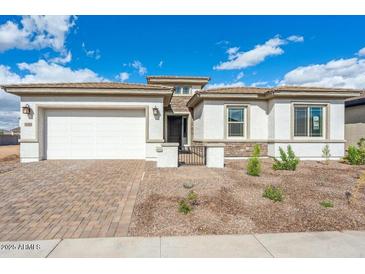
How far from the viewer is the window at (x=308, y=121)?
11.5 metres

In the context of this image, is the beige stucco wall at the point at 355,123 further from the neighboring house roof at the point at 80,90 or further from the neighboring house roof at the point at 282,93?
the neighboring house roof at the point at 80,90

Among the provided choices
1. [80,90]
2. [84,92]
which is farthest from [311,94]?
[80,90]

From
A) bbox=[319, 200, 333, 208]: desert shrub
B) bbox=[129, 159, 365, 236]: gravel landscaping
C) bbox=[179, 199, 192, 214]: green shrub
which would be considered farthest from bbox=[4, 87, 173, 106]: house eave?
bbox=[319, 200, 333, 208]: desert shrub

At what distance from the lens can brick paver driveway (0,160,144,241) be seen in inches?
145

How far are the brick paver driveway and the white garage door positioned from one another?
2327 mm

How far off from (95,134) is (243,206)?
8755mm

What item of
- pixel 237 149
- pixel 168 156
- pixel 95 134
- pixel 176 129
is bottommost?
pixel 168 156

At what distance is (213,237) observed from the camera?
3475 millimetres

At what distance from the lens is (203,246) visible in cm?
321

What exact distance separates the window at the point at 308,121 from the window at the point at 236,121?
9.13 feet

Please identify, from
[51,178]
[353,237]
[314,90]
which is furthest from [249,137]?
[51,178]

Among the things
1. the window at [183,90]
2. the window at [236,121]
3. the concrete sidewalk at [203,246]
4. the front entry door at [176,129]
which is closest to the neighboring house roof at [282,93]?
the window at [236,121]

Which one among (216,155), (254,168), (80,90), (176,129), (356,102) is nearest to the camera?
(254,168)

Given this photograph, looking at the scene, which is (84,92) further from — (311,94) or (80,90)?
(311,94)
